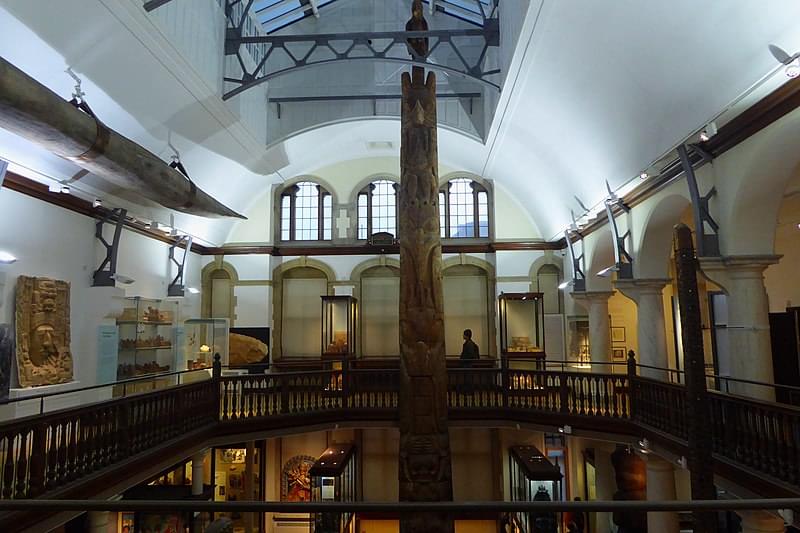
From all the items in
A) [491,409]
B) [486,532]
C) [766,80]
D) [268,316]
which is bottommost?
[486,532]

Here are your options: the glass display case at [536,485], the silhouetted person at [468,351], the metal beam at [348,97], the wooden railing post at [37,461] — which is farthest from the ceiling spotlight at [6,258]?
the glass display case at [536,485]

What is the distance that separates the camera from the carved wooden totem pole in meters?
7.11

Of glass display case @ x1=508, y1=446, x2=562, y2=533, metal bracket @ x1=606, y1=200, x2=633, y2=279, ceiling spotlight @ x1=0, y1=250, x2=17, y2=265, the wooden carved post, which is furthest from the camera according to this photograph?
metal bracket @ x1=606, y1=200, x2=633, y2=279

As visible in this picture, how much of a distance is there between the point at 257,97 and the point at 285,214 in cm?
515

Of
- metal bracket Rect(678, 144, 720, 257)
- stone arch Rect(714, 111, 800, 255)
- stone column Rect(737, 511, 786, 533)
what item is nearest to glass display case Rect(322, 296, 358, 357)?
metal bracket Rect(678, 144, 720, 257)

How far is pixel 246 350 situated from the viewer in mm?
A: 16766

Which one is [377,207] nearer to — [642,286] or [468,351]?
[468,351]

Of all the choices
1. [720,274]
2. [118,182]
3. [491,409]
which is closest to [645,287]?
[720,274]

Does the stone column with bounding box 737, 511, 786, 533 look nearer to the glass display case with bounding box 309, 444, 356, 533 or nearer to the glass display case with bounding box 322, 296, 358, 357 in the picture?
the glass display case with bounding box 309, 444, 356, 533

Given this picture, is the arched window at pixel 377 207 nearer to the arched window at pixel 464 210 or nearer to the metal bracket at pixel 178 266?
the arched window at pixel 464 210

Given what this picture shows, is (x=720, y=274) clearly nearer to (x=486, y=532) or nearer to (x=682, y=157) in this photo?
(x=682, y=157)

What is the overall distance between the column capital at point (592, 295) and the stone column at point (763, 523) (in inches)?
308

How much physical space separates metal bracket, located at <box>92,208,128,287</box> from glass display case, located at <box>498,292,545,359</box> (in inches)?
398

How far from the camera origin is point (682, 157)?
8102 millimetres
